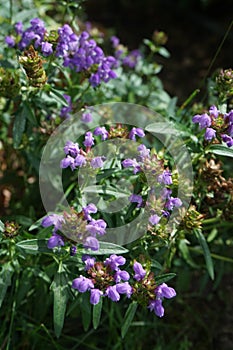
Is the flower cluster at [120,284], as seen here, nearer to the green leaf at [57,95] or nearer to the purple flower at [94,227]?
the purple flower at [94,227]

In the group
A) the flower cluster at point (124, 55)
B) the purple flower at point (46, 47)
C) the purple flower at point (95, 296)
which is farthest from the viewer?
the flower cluster at point (124, 55)

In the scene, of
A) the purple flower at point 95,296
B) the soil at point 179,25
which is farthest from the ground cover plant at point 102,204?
the soil at point 179,25

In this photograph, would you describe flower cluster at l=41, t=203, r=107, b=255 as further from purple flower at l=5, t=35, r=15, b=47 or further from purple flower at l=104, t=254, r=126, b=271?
purple flower at l=5, t=35, r=15, b=47

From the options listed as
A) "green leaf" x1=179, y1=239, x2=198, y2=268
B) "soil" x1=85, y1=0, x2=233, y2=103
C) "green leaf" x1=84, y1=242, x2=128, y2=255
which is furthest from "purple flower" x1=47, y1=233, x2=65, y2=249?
"soil" x1=85, y1=0, x2=233, y2=103

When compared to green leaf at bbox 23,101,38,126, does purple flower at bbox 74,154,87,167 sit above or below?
above

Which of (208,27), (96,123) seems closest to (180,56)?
(208,27)

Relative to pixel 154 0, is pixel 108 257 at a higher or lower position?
higher

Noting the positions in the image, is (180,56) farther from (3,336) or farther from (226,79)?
(3,336)
